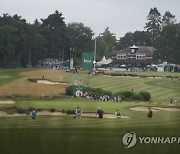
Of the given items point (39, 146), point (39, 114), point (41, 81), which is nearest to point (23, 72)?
point (41, 81)

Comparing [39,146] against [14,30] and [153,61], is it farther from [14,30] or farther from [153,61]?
[153,61]

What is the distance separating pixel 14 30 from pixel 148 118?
3.61m

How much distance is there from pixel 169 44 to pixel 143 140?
7.74ft

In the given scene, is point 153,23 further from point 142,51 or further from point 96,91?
point 96,91

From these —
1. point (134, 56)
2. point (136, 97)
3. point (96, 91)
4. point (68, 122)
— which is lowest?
point (68, 122)

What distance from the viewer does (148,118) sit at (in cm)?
817

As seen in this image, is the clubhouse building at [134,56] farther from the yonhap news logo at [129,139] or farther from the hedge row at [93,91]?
the yonhap news logo at [129,139]

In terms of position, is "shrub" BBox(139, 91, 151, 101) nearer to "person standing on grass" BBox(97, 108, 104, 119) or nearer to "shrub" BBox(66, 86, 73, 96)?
"person standing on grass" BBox(97, 108, 104, 119)

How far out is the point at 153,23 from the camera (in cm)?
862

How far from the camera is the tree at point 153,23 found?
855 centimetres

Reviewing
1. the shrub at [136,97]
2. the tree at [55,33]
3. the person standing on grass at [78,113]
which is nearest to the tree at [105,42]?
the tree at [55,33]

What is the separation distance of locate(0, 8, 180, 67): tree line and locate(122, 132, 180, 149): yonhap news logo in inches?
72.5

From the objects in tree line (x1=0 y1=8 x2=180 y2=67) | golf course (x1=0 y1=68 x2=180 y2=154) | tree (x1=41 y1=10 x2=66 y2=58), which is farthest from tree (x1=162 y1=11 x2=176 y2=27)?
tree (x1=41 y1=10 x2=66 y2=58)

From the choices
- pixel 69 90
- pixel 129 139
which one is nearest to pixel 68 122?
pixel 69 90
